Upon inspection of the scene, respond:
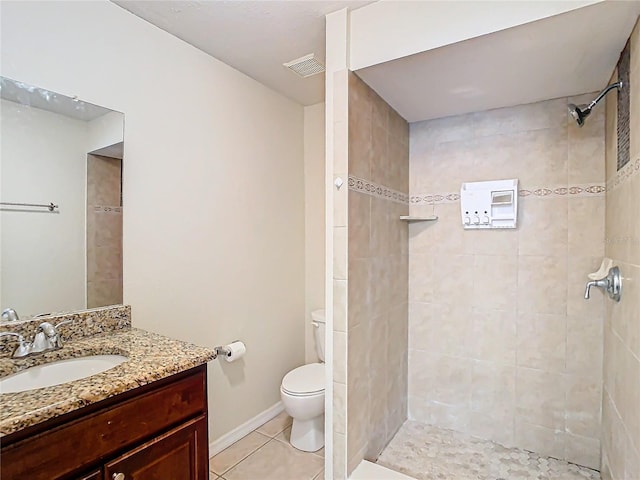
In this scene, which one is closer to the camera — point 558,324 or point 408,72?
point 408,72

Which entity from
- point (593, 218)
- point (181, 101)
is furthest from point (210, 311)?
point (593, 218)

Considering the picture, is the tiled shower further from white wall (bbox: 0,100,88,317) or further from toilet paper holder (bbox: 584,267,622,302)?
white wall (bbox: 0,100,88,317)

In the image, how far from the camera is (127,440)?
1.10 m

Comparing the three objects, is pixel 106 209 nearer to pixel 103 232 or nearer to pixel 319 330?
pixel 103 232

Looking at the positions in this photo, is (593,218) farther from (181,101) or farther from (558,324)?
(181,101)

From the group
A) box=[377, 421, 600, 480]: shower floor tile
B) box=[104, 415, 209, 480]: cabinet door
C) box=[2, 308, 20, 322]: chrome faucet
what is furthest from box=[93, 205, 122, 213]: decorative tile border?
box=[377, 421, 600, 480]: shower floor tile

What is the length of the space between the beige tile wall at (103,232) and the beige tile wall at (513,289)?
1.78 m

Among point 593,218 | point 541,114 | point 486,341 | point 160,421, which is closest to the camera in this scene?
point 160,421

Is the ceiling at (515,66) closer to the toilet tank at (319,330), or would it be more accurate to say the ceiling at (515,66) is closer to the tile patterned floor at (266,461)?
the toilet tank at (319,330)

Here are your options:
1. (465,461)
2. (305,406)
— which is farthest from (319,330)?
(465,461)

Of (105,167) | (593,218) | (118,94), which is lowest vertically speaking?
(593,218)

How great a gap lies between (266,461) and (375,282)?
1.22 meters

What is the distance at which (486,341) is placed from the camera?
225 centimetres

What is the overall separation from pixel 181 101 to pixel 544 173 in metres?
2.12
